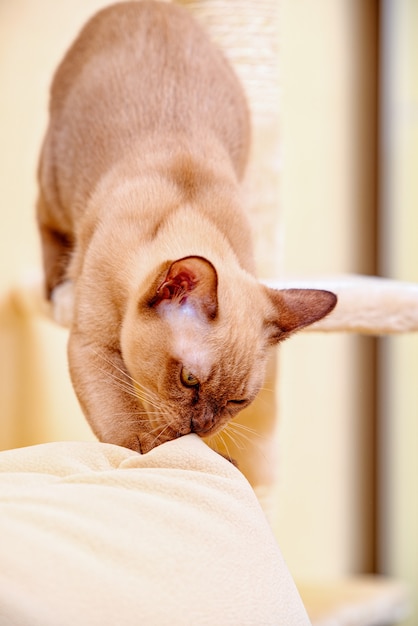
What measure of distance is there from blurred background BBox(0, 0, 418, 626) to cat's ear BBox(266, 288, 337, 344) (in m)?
1.26

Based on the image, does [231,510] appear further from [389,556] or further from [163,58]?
[389,556]

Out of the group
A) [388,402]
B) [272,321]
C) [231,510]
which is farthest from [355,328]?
[388,402]

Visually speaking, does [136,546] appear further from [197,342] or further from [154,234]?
[154,234]

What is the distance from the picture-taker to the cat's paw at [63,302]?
1.37 m

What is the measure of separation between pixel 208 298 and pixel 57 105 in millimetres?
734

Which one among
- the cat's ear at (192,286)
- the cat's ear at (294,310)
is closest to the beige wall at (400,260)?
the cat's ear at (294,310)

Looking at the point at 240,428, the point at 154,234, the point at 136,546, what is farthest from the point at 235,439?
the point at 136,546

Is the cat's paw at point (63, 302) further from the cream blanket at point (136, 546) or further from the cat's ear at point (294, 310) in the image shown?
the cream blanket at point (136, 546)

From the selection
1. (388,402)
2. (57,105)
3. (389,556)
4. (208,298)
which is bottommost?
(389,556)

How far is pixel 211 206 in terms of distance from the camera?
1168mm

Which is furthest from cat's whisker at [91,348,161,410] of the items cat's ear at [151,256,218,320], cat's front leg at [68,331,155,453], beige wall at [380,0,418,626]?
beige wall at [380,0,418,626]

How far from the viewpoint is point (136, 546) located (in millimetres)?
656

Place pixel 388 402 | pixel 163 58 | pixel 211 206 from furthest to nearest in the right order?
pixel 388 402
pixel 163 58
pixel 211 206

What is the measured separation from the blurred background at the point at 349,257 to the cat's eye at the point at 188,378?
1.40 m
